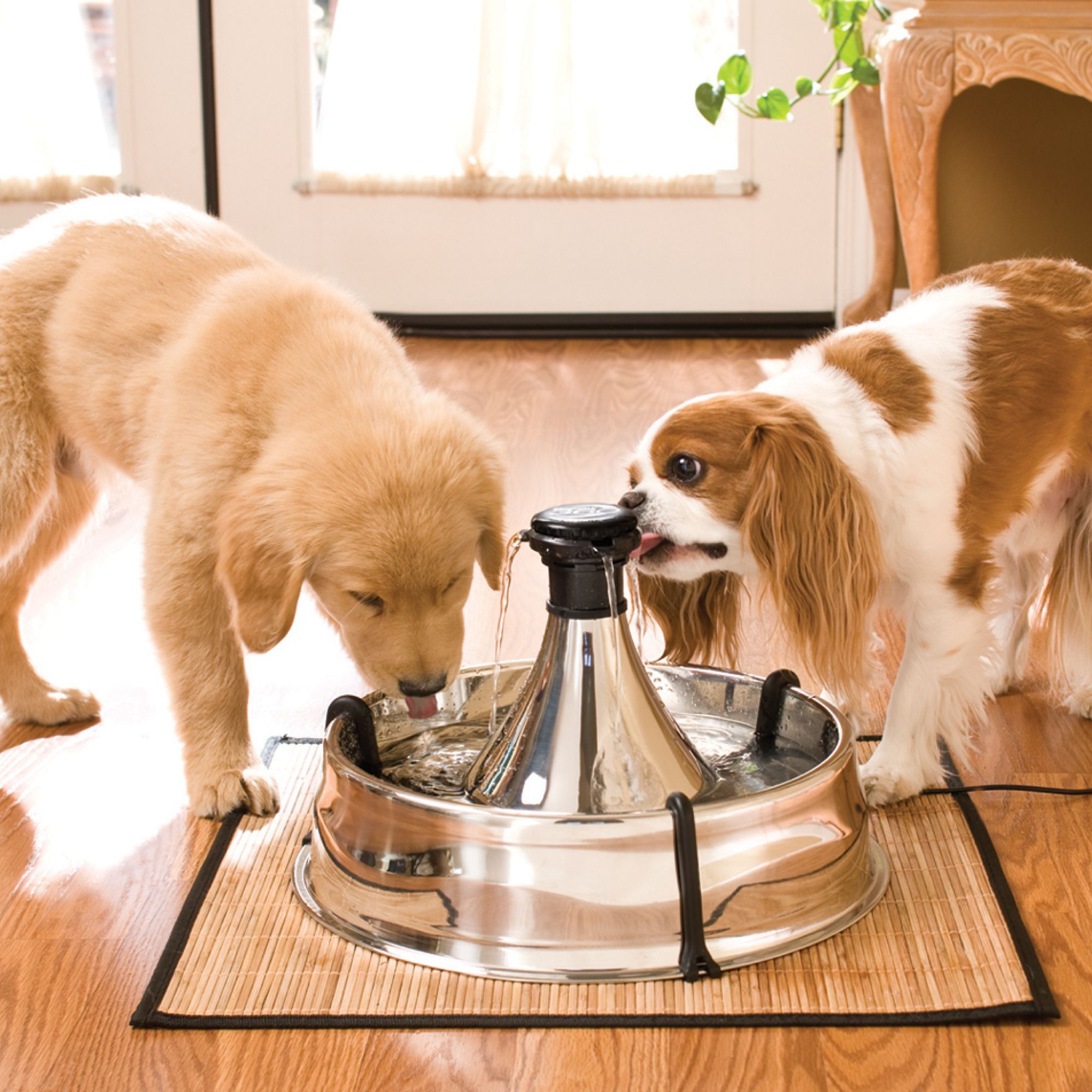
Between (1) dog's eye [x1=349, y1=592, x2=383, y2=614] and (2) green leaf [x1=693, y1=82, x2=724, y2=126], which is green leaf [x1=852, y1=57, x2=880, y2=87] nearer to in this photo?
(2) green leaf [x1=693, y1=82, x2=724, y2=126]

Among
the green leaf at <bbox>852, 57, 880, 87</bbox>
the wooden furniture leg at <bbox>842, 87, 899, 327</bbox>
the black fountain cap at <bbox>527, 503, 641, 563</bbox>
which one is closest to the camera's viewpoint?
the black fountain cap at <bbox>527, 503, 641, 563</bbox>

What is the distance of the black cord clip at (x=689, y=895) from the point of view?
4.65ft

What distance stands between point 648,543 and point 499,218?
396 centimetres

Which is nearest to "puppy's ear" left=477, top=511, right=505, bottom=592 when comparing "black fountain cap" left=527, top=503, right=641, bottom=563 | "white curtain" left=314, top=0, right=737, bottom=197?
"black fountain cap" left=527, top=503, right=641, bottom=563

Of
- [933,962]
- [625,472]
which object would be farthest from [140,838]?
[933,962]

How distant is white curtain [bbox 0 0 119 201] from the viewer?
219 inches

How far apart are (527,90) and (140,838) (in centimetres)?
416

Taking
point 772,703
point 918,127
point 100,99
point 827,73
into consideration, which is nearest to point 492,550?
point 772,703

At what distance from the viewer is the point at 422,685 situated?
5.74 feet

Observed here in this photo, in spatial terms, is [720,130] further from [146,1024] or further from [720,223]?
[146,1024]

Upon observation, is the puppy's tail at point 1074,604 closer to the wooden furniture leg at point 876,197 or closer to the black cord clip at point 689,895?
the black cord clip at point 689,895

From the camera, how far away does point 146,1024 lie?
1417mm

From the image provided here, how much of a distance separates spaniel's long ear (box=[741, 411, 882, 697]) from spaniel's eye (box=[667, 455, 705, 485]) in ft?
0.25

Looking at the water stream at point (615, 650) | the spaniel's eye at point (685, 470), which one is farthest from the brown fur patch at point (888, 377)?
the water stream at point (615, 650)
